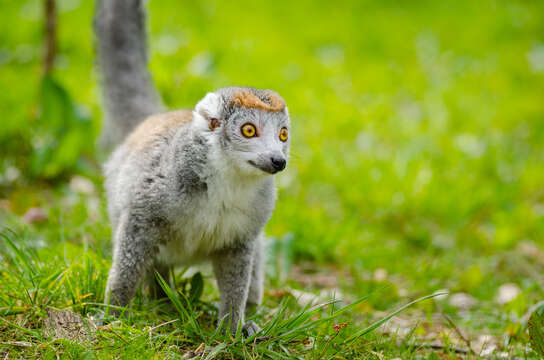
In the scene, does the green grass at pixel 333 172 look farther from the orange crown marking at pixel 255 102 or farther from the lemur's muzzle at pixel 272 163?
the lemur's muzzle at pixel 272 163

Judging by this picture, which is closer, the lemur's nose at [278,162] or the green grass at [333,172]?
the lemur's nose at [278,162]

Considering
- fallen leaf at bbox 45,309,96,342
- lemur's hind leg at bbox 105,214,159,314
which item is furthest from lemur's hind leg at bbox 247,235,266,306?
fallen leaf at bbox 45,309,96,342

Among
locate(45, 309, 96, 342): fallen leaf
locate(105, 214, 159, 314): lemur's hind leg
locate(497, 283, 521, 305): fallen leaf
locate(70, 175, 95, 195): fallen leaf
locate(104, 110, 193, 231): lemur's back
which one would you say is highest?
locate(104, 110, 193, 231): lemur's back

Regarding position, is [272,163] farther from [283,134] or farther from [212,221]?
[212,221]

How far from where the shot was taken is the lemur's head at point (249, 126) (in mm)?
2939

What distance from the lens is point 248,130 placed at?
3.05 m

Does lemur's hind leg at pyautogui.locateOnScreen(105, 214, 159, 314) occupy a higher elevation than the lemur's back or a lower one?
lower

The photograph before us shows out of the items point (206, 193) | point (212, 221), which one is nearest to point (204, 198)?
point (206, 193)

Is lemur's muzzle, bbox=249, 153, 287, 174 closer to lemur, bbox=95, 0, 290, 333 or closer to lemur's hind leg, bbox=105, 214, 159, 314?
lemur, bbox=95, 0, 290, 333

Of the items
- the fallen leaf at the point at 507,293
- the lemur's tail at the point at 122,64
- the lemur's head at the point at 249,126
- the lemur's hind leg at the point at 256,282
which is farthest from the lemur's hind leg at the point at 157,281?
the fallen leaf at the point at 507,293

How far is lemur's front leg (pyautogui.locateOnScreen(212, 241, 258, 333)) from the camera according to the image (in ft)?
10.6

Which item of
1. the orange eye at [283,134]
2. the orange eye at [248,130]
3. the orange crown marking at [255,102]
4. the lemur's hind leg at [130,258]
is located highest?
the orange crown marking at [255,102]

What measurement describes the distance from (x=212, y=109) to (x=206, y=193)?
51 cm

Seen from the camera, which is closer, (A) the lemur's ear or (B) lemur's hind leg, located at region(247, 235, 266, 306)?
(A) the lemur's ear
